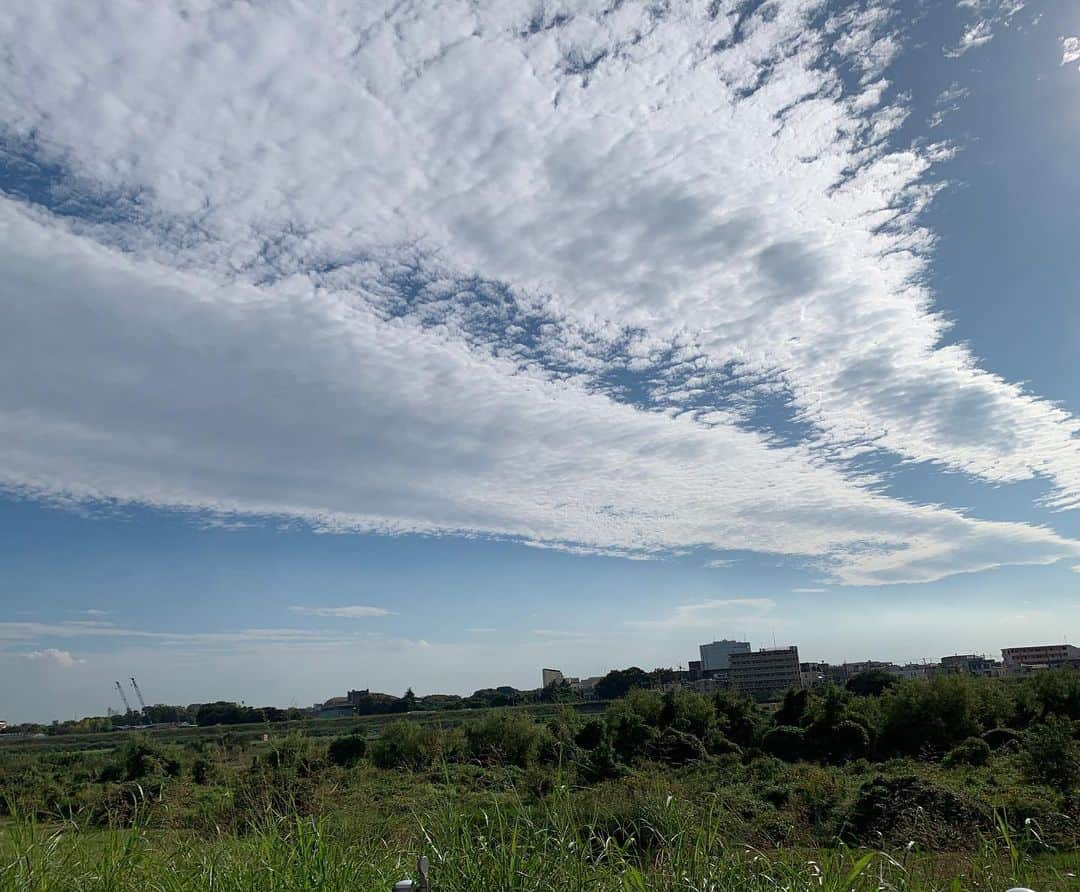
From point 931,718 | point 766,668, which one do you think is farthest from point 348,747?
point 766,668

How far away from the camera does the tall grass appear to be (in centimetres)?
437

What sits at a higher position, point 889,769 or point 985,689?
point 985,689

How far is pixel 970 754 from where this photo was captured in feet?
80.7

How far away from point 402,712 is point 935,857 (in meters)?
36.3

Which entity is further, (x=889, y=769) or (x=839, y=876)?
(x=889, y=769)

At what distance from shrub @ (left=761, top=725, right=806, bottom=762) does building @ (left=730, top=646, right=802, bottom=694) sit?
36.0 meters

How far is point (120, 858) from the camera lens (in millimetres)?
4945

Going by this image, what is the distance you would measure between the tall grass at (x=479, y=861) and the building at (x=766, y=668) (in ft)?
208

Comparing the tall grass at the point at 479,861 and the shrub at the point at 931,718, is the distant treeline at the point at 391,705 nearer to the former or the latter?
the shrub at the point at 931,718

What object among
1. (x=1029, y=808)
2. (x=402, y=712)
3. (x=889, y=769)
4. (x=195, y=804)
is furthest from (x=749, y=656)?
(x=195, y=804)

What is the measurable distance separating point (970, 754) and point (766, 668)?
4547 centimetres

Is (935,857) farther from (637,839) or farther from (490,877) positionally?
(490,877)

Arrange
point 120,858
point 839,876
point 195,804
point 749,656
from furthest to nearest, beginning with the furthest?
point 749,656
point 195,804
point 120,858
point 839,876

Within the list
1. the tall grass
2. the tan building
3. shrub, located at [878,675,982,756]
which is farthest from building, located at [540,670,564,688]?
the tall grass
